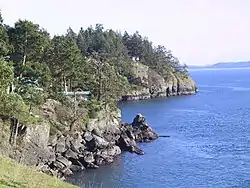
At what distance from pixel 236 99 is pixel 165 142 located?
213ft

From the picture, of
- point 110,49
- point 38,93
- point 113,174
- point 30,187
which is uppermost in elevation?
point 110,49

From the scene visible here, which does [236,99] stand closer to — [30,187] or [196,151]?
[196,151]

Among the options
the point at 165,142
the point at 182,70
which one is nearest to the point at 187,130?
the point at 165,142

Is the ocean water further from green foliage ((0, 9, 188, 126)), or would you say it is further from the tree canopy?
the tree canopy

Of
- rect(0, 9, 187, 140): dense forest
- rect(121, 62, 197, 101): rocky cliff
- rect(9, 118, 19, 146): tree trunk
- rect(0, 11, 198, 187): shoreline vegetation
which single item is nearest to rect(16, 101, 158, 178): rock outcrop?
rect(0, 11, 198, 187): shoreline vegetation

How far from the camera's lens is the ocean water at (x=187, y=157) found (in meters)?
43.1

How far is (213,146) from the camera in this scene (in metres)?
58.9

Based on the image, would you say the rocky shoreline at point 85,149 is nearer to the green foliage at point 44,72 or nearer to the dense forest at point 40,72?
the green foliage at point 44,72

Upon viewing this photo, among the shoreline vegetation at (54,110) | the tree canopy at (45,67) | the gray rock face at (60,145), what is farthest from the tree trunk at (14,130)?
the gray rock face at (60,145)

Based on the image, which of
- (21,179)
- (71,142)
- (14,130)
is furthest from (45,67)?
(21,179)

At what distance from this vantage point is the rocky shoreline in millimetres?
45406

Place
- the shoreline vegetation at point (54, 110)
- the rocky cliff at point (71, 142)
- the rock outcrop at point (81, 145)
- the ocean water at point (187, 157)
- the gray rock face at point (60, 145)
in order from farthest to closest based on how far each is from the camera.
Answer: the gray rock face at point (60, 145), the rock outcrop at point (81, 145), the rocky cliff at point (71, 142), the ocean water at point (187, 157), the shoreline vegetation at point (54, 110)

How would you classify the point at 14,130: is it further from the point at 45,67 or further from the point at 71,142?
the point at 45,67

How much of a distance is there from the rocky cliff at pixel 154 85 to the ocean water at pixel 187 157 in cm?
3030
